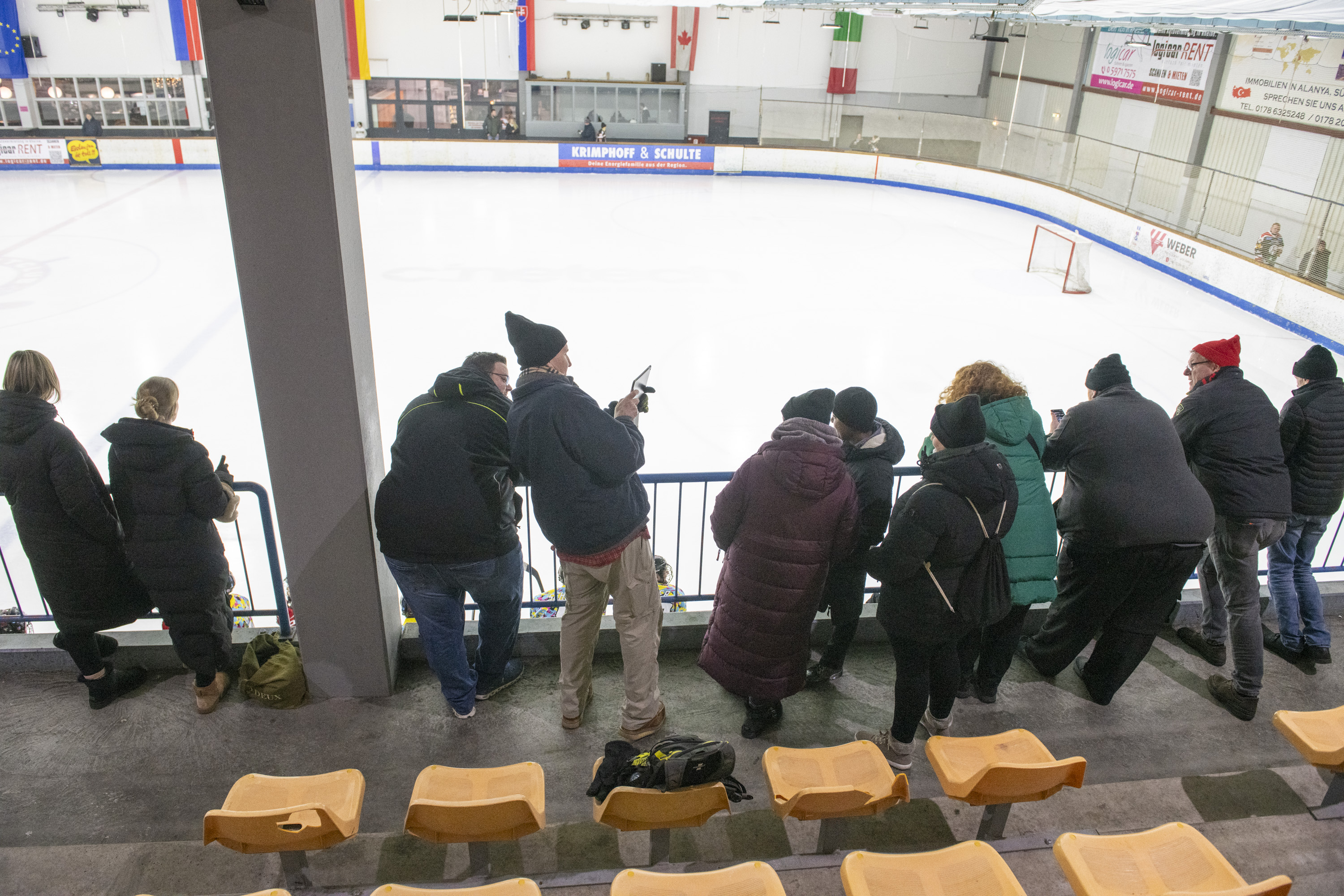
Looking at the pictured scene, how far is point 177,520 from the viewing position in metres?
3.05

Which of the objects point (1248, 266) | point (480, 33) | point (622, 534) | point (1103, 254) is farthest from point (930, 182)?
point (622, 534)

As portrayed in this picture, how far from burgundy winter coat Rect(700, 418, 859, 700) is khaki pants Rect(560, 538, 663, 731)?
0.82 feet

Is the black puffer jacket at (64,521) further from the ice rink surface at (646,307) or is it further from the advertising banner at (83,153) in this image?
the advertising banner at (83,153)

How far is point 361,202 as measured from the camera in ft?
51.3

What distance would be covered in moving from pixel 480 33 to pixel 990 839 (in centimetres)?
2333

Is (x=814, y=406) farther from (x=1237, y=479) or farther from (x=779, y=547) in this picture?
(x=1237, y=479)

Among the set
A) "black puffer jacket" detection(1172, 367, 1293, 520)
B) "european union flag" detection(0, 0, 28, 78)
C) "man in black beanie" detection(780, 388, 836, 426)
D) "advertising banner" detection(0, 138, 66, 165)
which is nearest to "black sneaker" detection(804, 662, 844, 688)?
"man in black beanie" detection(780, 388, 836, 426)

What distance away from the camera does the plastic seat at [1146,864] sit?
88.0 inches

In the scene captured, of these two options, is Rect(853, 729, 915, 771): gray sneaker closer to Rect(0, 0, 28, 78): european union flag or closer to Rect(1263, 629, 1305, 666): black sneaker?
Rect(1263, 629, 1305, 666): black sneaker

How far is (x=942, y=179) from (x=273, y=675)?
1911 cm

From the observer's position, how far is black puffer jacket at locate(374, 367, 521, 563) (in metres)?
2.86

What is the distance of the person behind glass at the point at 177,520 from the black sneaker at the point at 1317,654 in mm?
4388

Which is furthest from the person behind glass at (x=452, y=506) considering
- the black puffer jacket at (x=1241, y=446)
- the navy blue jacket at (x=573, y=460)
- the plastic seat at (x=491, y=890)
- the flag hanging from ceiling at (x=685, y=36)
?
the flag hanging from ceiling at (x=685, y=36)

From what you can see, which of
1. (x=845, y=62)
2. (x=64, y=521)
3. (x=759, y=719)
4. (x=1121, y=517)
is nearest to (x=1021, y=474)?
(x=1121, y=517)
